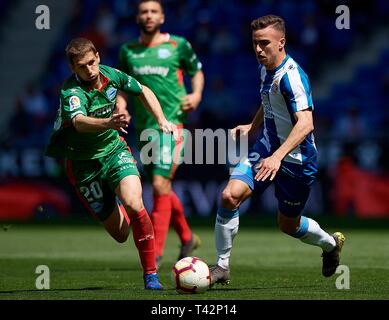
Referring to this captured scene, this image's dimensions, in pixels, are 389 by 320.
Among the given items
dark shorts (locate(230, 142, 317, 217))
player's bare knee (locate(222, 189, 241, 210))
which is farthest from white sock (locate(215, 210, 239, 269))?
dark shorts (locate(230, 142, 317, 217))

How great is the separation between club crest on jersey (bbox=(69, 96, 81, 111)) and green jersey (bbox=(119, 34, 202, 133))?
8.79 feet

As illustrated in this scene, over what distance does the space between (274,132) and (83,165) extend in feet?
5.30

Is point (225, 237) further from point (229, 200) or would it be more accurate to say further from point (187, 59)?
point (187, 59)

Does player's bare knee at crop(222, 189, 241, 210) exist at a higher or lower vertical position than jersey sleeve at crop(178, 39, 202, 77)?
lower

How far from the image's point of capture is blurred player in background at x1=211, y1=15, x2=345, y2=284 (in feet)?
24.9

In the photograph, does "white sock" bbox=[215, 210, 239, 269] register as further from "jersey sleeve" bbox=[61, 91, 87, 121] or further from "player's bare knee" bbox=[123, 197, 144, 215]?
"jersey sleeve" bbox=[61, 91, 87, 121]

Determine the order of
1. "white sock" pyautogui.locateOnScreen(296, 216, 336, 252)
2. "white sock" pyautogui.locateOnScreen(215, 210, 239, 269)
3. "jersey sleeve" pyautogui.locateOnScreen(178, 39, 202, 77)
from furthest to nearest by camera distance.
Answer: "jersey sleeve" pyautogui.locateOnScreen(178, 39, 202, 77) → "white sock" pyautogui.locateOnScreen(296, 216, 336, 252) → "white sock" pyautogui.locateOnScreen(215, 210, 239, 269)

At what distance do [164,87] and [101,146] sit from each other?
2491 millimetres

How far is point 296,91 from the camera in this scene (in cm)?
Result: 758

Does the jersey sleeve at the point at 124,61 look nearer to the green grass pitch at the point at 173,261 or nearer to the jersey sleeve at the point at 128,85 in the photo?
the green grass pitch at the point at 173,261

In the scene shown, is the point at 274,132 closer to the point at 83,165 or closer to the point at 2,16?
the point at 83,165

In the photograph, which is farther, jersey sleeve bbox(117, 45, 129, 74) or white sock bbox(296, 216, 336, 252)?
jersey sleeve bbox(117, 45, 129, 74)

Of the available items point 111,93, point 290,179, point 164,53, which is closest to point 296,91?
point 290,179

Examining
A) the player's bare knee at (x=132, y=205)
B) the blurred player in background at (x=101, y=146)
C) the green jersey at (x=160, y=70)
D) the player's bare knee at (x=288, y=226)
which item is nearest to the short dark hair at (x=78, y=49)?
the blurred player in background at (x=101, y=146)
